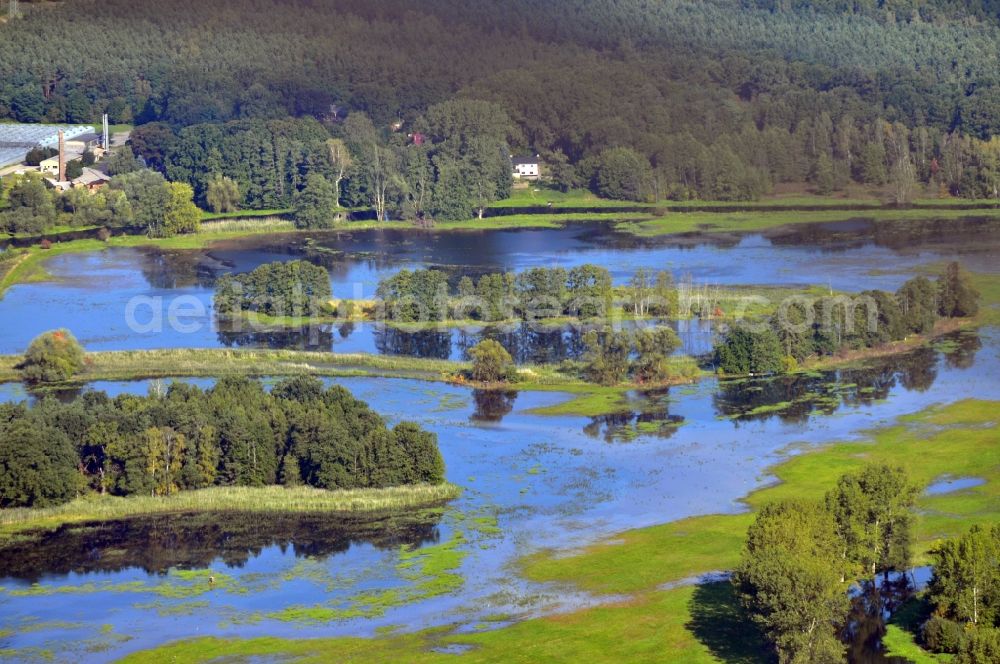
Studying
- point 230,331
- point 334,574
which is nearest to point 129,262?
point 230,331

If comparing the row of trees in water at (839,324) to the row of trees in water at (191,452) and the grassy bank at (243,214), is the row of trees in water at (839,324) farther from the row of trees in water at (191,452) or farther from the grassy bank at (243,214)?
the grassy bank at (243,214)

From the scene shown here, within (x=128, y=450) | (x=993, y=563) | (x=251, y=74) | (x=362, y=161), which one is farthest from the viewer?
(x=251, y=74)

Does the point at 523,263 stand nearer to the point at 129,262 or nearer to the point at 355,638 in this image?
the point at 129,262

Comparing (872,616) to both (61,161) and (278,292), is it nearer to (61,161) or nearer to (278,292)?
(278,292)

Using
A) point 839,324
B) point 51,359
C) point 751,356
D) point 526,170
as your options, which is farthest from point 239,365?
point 526,170

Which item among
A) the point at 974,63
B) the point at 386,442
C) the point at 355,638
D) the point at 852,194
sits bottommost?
the point at 355,638

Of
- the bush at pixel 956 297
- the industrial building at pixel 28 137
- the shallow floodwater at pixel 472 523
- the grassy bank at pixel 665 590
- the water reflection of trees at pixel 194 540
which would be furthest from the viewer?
the industrial building at pixel 28 137

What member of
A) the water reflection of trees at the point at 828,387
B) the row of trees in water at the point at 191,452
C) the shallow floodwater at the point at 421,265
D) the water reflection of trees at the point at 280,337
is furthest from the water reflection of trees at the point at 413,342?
the row of trees in water at the point at 191,452
